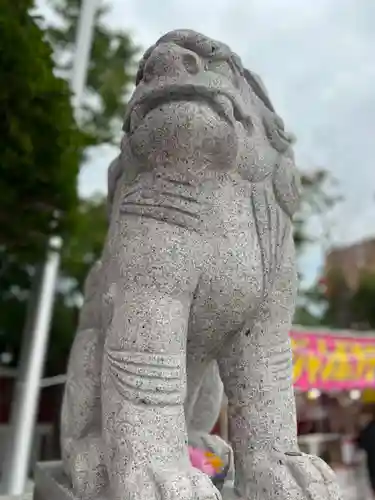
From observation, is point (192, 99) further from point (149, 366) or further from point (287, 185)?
point (149, 366)

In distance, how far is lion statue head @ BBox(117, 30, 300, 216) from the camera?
1.59m

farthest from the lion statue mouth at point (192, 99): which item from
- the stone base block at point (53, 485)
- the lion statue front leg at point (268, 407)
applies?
the stone base block at point (53, 485)

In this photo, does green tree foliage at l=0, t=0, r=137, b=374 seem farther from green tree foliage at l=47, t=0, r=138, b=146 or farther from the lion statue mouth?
the lion statue mouth

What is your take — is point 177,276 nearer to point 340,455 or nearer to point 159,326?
point 159,326

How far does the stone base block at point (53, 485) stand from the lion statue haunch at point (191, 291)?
0.22 ft

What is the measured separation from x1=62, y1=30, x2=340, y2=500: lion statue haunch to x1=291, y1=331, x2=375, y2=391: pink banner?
14.4 feet

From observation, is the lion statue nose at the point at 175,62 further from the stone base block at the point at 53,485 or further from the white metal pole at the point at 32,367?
the white metal pole at the point at 32,367

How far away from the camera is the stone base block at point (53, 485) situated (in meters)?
1.64

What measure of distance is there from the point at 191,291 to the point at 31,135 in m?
2.41

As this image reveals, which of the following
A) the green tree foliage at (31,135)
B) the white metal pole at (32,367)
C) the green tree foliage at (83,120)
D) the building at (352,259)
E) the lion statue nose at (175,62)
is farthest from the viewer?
the building at (352,259)

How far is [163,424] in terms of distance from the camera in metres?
1.45

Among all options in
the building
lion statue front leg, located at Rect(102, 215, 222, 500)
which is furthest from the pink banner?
the building

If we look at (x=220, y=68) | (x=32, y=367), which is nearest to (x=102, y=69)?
(x=32, y=367)

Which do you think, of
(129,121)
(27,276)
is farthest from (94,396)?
(27,276)
